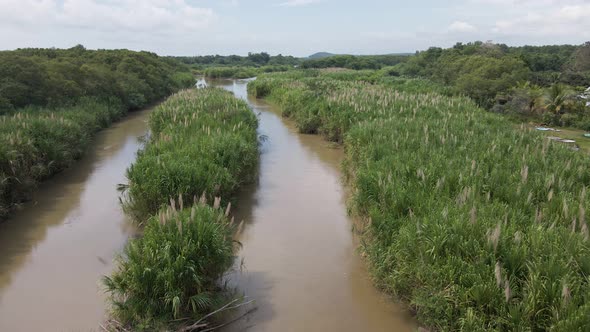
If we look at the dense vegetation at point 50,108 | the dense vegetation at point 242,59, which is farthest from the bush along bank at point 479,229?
the dense vegetation at point 242,59

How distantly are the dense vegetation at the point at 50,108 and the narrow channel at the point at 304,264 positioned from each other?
447 cm

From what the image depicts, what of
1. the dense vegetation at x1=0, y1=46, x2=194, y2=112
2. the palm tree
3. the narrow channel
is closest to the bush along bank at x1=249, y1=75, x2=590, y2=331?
the narrow channel

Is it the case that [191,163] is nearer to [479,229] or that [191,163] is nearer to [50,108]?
[479,229]

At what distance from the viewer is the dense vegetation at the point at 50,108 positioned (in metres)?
9.01

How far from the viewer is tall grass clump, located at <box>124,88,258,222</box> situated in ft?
24.1

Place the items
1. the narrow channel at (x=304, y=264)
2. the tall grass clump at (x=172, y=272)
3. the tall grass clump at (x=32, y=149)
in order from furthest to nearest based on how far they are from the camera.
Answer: the tall grass clump at (x=32, y=149) < the narrow channel at (x=304, y=264) < the tall grass clump at (x=172, y=272)

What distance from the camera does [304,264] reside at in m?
6.73

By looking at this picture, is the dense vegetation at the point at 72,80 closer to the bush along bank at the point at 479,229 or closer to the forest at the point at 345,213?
the forest at the point at 345,213

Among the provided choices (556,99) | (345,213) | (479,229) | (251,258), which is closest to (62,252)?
(251,258)

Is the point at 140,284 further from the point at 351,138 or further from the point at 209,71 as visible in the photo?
the point at 209,71

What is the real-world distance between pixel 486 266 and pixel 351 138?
7062 mm

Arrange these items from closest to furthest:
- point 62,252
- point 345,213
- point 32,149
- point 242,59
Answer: point 62,252 → point 345,213 → point 32,149 → point 242,59

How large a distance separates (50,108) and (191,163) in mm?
9700

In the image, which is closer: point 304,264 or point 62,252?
point 304,264
